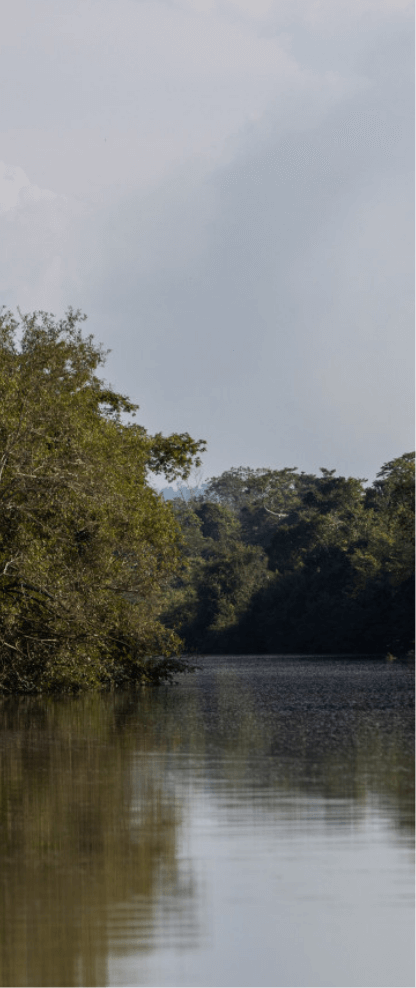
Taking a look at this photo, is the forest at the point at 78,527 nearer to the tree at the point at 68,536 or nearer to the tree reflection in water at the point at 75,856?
the tree at the point at 68,536

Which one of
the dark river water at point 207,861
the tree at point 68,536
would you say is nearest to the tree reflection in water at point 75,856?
the dark river water at point 207,861

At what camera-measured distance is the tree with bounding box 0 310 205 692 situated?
2495 cm

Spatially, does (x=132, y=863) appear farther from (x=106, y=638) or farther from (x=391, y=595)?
(x=391, y=595)

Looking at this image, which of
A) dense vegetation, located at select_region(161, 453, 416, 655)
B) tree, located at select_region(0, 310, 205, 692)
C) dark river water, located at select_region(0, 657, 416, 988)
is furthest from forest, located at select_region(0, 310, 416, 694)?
dense vegetation, located at select_region(161, 453, 416, 655)

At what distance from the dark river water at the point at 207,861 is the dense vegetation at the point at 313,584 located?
160 feet

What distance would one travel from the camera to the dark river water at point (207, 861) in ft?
20.4

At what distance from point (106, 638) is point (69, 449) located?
5.59m

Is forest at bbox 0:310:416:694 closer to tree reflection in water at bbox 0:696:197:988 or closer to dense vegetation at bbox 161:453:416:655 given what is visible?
tree reflection in water at bbox 0:696:197:988

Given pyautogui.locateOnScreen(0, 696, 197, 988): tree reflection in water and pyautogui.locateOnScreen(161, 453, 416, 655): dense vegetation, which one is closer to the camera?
pyautogui.locateOnScreen(0, 696, 197, 988): tree reflection in water

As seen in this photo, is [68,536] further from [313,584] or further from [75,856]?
[313,584]

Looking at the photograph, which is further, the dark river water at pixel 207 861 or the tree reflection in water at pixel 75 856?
the tree reflection in water at pixel 75 856

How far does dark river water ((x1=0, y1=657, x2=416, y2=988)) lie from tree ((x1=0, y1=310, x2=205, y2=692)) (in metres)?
Result: 8.23

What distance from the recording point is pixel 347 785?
1188 cm

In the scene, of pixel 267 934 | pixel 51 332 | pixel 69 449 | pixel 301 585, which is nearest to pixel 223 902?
pixel 267 934
